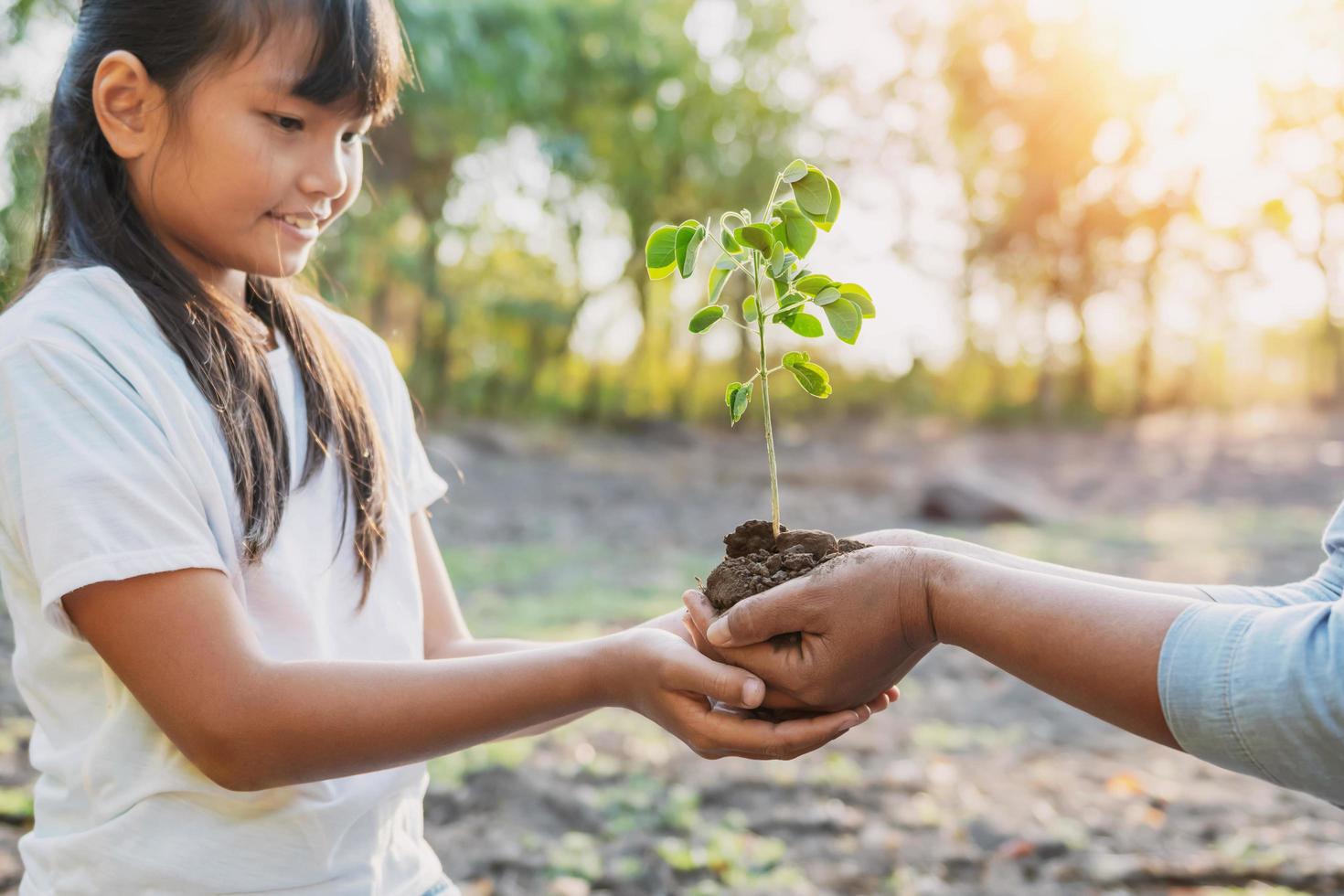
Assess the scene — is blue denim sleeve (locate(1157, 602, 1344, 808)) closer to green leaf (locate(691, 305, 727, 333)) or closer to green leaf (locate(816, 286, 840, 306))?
green leaf (locate(816, 286, 840, 306))

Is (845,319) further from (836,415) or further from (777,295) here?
(836,415)

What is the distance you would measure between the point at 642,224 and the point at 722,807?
47.9 ft

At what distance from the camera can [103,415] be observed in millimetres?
1405

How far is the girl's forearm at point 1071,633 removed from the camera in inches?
54.2

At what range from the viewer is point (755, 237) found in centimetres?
168

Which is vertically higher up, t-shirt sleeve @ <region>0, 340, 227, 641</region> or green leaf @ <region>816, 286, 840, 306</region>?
green leaf @ <region>816, 286, 840, 306</region>

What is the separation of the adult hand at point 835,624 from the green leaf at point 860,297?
1.18ft

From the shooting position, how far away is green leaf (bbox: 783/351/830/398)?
1772 millimetres

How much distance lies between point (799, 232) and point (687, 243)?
17 centimetres

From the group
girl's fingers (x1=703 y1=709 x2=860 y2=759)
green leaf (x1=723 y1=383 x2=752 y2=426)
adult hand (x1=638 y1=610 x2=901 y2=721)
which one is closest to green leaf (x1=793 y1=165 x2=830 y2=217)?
green leaf (x1=723 y1=383 x2=752 y2=426)

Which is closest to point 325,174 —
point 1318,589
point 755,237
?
point 755,237

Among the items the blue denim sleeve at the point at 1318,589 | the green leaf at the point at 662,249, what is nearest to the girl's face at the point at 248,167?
the green leaf at the point at 662,249

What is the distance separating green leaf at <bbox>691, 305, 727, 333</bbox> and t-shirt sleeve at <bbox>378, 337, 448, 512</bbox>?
21.7 inches

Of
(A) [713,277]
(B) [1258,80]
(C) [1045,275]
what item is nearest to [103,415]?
(A) [713,277]
